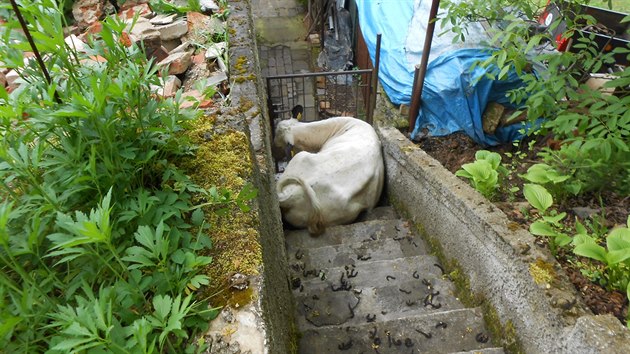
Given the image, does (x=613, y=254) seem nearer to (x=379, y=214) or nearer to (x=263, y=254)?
(x=263, y=254)

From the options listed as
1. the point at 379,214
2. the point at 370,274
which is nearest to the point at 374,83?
the point at 379,214

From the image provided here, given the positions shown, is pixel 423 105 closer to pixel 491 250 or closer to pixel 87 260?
pixel 491 250

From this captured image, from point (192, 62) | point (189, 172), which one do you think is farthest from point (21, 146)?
point (192, 62)

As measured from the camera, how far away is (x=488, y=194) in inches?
117

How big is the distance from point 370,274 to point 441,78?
290cm

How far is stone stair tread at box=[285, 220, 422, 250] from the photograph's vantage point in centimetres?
403

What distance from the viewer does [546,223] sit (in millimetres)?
2234

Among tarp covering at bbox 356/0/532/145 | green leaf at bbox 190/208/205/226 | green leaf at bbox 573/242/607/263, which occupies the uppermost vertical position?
green leaf at bbox 190/208/205/226

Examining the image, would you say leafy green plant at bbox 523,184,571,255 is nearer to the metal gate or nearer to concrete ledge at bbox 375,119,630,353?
concrete ledge at bbox 375,119,630,353

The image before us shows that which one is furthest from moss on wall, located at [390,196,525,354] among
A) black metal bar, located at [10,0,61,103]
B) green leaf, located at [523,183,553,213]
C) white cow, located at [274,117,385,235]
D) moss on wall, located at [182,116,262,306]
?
black metal bar, located at [10,0,61,103]

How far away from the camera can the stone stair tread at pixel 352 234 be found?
4031mm

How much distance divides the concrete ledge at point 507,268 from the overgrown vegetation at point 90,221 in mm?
1618

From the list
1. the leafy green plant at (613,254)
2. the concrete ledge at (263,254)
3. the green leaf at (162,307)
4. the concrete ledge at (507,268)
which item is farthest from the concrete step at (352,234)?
the green leaf at (162,307)

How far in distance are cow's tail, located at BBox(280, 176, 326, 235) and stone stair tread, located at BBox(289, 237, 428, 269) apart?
1.07 ft
